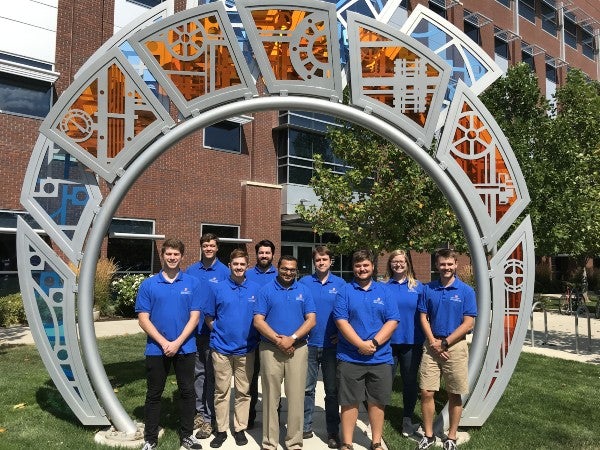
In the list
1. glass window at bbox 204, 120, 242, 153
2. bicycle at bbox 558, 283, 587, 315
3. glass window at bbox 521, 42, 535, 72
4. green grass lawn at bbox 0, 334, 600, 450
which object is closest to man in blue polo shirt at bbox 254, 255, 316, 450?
green grass lawn at bbox 0, 334, 600, 450

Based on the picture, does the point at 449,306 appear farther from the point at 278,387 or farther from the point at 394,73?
the point at 394,73

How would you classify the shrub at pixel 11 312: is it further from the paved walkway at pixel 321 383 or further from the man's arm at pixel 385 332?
the man's arm at pixel 385 332

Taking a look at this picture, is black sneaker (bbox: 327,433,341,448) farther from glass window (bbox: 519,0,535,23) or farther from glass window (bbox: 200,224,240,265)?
glass window (bbox: 519,0,535,23)

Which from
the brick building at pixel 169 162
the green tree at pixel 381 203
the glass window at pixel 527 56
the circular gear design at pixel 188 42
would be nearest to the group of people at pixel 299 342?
the circular gear design at pixel 188 42

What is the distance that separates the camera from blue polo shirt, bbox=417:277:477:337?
4.60 m

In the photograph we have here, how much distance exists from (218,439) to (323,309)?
1.50m

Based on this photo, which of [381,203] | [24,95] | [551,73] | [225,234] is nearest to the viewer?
[381,203]

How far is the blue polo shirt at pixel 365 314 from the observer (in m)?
4.26

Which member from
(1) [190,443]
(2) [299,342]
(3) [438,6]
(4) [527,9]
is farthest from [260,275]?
(4) [527,9]

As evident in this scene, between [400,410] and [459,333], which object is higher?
[459,333]

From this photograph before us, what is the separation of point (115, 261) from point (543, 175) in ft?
39.3

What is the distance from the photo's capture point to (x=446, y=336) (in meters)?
4.62

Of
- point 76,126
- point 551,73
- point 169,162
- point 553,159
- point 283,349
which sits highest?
point 551,73

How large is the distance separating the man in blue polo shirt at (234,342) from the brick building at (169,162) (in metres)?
7.89
